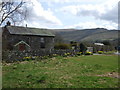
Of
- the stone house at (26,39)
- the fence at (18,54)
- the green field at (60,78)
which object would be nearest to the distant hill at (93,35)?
the stone house at (26,39)

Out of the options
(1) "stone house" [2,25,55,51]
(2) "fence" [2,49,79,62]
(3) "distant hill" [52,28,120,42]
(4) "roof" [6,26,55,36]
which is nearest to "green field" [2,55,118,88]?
(2) "fence" [2,49,79,62]

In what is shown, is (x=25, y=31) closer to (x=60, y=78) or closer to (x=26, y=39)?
(x=26, y=39)

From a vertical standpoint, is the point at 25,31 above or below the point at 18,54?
above

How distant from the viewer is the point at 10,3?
19859 mm

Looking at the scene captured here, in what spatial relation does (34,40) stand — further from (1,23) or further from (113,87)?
(113,87)

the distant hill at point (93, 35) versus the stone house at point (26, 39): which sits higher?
the distant hill at point (93, 35)

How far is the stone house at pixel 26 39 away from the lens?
37781 mm

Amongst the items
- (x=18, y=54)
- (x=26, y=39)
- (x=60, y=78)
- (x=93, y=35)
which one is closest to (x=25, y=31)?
(x=26, y=39)

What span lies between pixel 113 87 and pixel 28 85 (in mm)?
4001

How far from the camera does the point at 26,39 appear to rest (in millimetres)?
40781

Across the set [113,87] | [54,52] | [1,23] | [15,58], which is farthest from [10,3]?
[113,87]

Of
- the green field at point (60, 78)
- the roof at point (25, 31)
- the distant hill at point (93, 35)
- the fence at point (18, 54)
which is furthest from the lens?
the distant hill at point (93, 35)

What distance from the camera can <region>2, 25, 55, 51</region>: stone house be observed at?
37.8m

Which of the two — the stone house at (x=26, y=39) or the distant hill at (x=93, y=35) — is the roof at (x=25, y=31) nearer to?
the stone house at (x=26, y=39)
